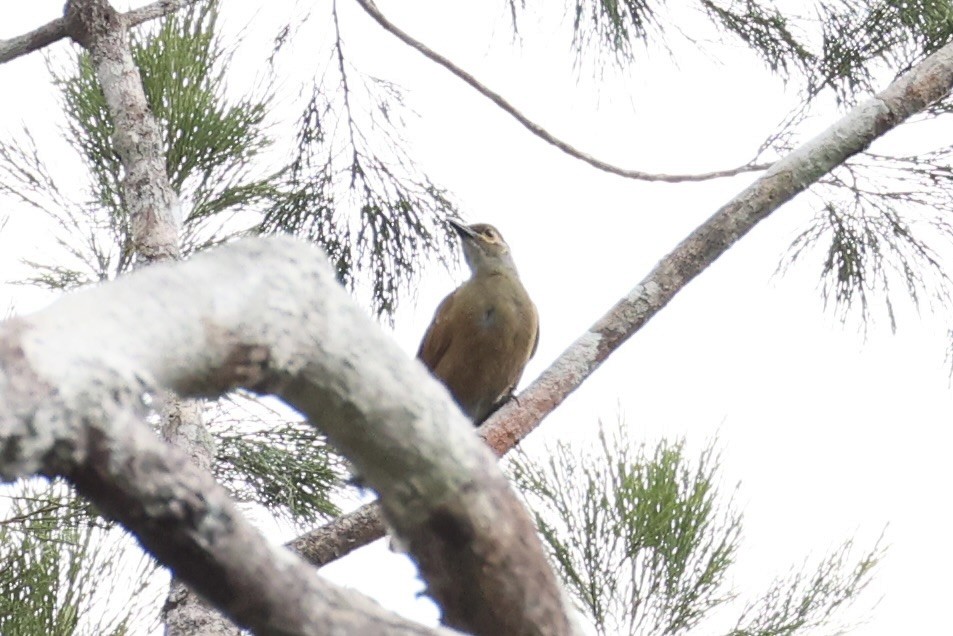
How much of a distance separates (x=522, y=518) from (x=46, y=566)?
1702 mm

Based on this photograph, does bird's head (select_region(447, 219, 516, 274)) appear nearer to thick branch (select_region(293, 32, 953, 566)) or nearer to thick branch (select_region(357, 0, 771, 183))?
thick branch (select_region(357, 0, 771, 183))

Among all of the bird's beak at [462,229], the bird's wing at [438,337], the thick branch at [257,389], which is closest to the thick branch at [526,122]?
the bird's beak at [462,229]

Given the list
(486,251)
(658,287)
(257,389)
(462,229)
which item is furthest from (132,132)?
(257,389)

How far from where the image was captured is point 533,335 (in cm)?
319

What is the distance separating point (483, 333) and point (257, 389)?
256 centimetres

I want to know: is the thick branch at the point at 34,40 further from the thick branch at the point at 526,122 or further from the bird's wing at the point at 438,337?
the bird's wing at the point at 438,337

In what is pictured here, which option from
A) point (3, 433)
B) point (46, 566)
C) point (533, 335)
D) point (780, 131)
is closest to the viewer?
point (3, 433)

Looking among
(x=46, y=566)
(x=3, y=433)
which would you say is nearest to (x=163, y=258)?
(x=46, y=566)

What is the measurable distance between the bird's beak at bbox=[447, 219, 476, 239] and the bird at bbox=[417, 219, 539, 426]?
2.2 inches

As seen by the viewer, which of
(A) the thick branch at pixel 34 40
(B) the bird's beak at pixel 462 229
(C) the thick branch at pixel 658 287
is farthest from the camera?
(B) the bird's beak at pixel 462 229

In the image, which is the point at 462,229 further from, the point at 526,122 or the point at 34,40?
the point at 34,40

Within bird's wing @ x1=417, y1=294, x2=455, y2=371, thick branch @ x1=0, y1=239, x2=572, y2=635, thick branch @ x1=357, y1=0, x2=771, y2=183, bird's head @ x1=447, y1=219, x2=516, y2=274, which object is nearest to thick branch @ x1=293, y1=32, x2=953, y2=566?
thick branch @ x1=357, y1=0, x2=771, y2=183

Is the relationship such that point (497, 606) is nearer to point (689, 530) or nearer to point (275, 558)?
point (275, 558)

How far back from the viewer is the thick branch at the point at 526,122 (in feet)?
7.72
